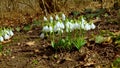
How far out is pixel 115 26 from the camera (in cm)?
735

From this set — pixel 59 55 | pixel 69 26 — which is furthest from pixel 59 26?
pixel 59 55

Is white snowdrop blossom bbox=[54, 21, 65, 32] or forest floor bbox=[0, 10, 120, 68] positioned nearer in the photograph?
forest floor bbox=[0, 10, 120, 68]

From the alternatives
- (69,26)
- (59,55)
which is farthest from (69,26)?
(59,55)

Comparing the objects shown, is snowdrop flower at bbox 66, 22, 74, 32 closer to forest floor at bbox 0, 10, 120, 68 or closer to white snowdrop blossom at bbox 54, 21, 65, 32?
white snowdrop blossom at bbox 54, 21, 65, 32

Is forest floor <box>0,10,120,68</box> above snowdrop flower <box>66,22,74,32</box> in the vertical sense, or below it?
below

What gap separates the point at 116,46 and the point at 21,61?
1.59 m

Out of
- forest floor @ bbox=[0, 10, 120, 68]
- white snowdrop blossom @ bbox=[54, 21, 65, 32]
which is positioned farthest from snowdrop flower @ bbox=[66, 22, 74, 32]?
forest floor @ bbox=[0, 10, 120, 68]

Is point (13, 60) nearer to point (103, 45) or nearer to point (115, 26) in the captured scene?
point (103, 45)

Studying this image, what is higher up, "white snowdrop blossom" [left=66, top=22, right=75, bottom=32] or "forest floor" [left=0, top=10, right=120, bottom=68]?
"white snowdrop blossom" [left=66, top=22, right=75, bottom=32]

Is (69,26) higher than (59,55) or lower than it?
higher

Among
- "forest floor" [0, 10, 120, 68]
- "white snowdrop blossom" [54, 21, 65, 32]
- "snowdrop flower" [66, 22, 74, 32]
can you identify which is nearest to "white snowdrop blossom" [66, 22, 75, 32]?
"snowdrop flower" [66, 22, 74, 32]

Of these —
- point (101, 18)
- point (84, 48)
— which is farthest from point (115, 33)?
point (101, 18)

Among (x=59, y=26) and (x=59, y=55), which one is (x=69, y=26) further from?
(x=59, y=55)

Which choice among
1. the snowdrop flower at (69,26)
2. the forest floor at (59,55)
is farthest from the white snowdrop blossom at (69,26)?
the forest floor at (59,55)
